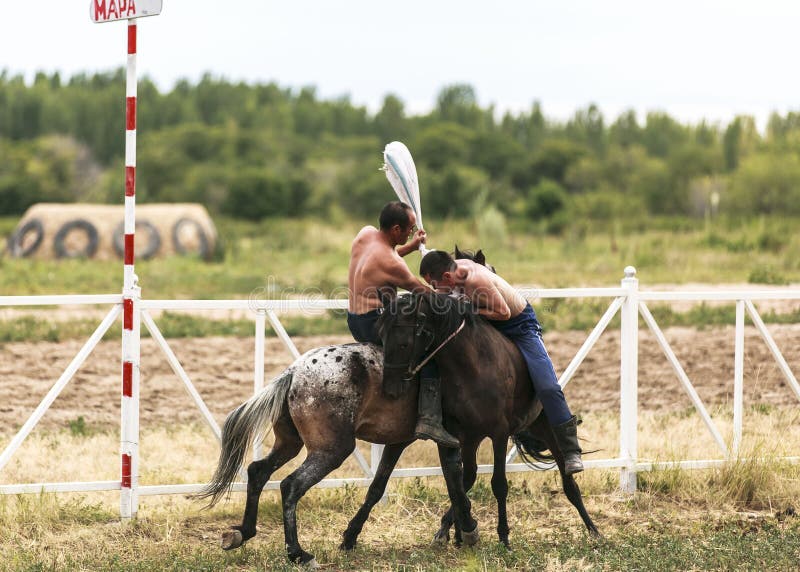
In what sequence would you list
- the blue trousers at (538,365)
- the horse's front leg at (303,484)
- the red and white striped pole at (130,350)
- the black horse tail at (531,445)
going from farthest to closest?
1. the black horse tail at (531,445)
2. the red and white striped pole at (130,350)
3. the blue trousers at (538,365)
4. the horse's front leg at (303,484)

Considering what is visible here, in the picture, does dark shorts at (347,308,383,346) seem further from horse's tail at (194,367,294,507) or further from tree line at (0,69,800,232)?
tree line at (0,69,800,232)

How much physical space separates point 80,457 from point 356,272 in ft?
11.3

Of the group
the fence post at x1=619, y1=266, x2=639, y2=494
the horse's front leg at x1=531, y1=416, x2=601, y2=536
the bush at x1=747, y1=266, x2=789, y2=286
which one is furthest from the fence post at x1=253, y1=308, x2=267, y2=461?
the bush at x1=747, y1=266, x2=789, y2=286

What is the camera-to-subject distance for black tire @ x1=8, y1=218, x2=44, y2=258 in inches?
957

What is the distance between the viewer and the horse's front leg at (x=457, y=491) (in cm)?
595

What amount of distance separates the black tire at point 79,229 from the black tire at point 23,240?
53cm

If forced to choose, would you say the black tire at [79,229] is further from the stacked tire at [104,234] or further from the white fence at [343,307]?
the white fence at [343,307]

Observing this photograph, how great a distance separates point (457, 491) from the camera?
5.97 metres

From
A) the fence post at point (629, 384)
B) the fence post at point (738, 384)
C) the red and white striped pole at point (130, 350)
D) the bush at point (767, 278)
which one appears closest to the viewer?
the red and white striped pole at point (130, 350)

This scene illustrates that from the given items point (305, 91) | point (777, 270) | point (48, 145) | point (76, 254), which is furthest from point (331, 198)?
point (305, 91)

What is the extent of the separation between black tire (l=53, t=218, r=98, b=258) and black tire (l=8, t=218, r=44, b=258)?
529mm

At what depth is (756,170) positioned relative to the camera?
1693 inches

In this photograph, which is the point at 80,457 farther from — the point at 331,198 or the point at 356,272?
the point at 331,198

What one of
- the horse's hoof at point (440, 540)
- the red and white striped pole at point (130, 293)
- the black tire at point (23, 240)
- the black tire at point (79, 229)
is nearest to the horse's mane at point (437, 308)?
the horse's hoof at point (440, 540)
